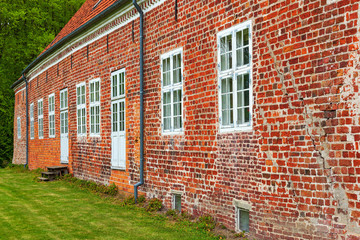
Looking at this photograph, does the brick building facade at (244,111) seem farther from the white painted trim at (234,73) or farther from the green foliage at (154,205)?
the green foliage at (154,205)

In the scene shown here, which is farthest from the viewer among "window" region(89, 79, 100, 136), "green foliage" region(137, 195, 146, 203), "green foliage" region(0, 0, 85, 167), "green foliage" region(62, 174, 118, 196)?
"green foliage" region(0, 0, 85, 167)

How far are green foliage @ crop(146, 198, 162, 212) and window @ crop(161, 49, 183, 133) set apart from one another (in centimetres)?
172

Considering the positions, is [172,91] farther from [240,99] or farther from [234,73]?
[240,99]

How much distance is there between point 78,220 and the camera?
33.9 ft

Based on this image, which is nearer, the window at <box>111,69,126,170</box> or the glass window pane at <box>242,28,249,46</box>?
the glass window pane at <box>242,28,249,46</box>

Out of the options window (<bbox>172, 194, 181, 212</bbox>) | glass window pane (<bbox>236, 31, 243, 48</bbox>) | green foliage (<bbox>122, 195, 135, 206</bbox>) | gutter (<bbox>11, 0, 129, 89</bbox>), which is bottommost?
green foliage (<bbox>122, 195, 135, 206</bbox>)

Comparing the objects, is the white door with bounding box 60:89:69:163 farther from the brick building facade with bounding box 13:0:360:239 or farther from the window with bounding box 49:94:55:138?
the brick building facade with bounding box 13:0:360:239

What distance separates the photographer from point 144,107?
12062mm

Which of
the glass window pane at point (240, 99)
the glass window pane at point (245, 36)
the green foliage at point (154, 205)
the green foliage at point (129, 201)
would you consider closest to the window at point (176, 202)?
the green foliage at point (154, 205)

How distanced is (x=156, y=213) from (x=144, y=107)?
2923 millimetres

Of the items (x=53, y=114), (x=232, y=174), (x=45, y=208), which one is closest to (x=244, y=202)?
(x=232, y=174)

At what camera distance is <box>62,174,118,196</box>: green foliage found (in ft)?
45.4

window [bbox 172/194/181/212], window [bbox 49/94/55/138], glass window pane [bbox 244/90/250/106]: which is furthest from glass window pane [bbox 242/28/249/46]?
window [bbox 49/94/55/138]

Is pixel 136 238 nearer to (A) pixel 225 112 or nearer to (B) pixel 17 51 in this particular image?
(A) pixel 225 112
